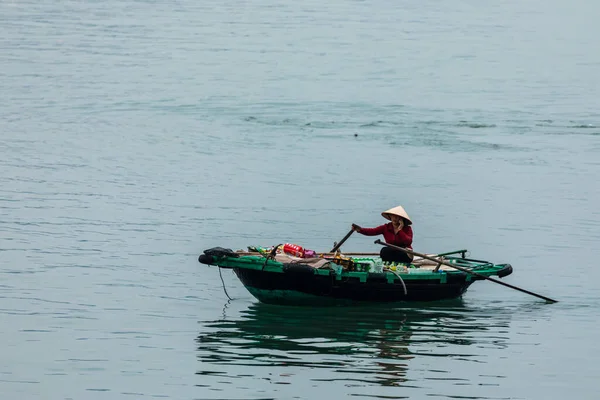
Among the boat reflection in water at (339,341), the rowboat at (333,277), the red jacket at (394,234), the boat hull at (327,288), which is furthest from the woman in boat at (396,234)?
the boat reflection in water at (339,341)

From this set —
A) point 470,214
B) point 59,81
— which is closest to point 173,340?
point 470,214

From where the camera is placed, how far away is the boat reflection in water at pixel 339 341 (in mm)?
18312

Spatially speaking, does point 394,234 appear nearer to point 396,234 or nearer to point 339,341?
point 396,234

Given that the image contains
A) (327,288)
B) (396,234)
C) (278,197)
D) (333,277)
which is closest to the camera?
(333,277)

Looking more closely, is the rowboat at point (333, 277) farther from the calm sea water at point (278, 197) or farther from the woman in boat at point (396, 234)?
the calm sea water at point (278, 197)

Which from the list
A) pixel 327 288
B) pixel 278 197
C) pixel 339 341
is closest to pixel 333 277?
pixel 327 288

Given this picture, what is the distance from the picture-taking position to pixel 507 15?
8019 cm

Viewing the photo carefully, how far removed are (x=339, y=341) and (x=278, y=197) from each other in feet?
40.9

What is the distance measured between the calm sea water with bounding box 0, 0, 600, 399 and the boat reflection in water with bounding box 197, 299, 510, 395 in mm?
56

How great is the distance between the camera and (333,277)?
21.3m

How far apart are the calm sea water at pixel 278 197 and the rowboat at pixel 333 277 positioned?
36 cm

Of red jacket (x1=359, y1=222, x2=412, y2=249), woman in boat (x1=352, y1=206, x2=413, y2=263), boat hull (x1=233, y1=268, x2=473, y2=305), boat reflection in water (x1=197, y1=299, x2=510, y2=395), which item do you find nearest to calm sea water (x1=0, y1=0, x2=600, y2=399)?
boat reflection in water (x1=197, y1=299, x2=510, y2=395)

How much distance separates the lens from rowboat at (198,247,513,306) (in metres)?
21.0

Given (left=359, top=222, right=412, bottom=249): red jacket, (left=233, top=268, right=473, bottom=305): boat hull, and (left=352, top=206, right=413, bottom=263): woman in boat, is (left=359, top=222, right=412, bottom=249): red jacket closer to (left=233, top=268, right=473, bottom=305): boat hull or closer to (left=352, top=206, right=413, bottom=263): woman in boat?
(left=352, top=206, right=413, bottom=263): woman in boat
